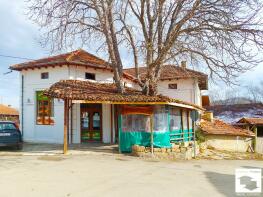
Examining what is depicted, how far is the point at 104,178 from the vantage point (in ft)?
33.0

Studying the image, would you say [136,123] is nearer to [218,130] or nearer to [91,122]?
[91,122]

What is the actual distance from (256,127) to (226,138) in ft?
16.8

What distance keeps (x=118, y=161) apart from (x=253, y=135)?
16.8 metres

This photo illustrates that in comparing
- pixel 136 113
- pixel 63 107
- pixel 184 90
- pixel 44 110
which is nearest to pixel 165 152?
pixel 136 113

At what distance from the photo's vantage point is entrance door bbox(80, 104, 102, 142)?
66.7 ft

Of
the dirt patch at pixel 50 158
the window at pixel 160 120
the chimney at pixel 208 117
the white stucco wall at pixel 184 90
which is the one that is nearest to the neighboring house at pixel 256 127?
the chimney at pixel 208 117

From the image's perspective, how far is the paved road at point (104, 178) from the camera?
830 cm

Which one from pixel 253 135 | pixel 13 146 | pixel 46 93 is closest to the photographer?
pixel 46 93

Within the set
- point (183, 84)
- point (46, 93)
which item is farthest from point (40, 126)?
point (183, 84)

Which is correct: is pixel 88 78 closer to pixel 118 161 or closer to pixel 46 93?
pixel 46 93

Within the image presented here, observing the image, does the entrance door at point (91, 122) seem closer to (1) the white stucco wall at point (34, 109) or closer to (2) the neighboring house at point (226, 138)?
(1) the white stucco wall at point (34, 109)

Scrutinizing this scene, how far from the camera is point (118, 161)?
45.5 ft

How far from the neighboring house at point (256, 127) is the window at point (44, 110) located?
17.5 meters

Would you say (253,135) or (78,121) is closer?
(78,121)
